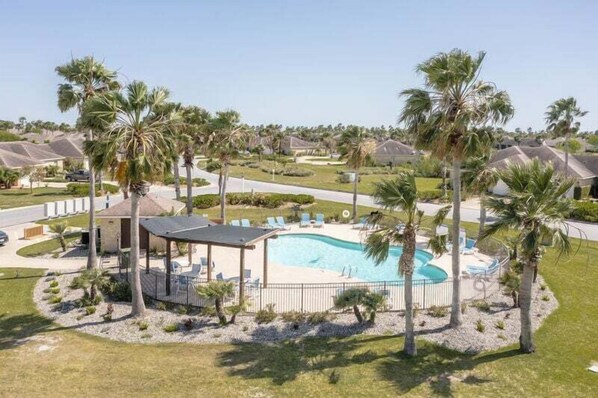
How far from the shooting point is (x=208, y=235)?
2225 centimetres

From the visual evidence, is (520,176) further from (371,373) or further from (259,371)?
(259,371)

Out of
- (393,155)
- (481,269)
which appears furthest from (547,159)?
(481,269)

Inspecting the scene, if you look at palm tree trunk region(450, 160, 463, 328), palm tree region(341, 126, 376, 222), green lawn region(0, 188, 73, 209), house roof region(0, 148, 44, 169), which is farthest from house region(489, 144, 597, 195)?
house roof region(0, 148, 44, 169)

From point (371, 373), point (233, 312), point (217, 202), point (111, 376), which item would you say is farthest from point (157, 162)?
point (217, 202)

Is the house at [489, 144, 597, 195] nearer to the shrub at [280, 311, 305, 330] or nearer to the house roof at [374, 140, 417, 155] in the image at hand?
the house roof at [374, 140, 417, 155]

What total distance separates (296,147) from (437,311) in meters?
101

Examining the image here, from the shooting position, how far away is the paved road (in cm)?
3950

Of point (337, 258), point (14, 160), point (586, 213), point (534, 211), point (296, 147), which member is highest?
point (296, 147)

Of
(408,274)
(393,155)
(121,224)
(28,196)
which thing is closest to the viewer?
(408,274)

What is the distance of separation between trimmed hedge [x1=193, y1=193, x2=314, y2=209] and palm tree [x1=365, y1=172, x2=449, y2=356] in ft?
103

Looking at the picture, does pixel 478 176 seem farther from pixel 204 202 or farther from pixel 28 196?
pixel 28 196

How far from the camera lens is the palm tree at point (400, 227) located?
51.9 ft

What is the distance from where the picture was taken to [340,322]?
1897cm

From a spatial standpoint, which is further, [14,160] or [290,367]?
[14,160]
